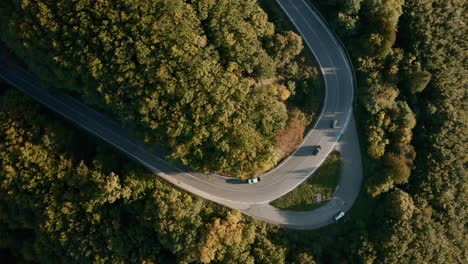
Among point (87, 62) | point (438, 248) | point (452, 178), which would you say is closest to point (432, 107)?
point (452, 178)

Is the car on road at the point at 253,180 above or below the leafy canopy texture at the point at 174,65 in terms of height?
below

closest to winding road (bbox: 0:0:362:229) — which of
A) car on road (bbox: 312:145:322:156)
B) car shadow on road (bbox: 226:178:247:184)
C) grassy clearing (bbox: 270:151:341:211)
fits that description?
car shadow on road (bbox: 226:178:247:184)

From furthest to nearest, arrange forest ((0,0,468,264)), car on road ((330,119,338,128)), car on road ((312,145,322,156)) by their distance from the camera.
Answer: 1. car on road ((330,119,338,128))
2. car on road ((312,145,322,156))
3. forest ((0,0,468,264))

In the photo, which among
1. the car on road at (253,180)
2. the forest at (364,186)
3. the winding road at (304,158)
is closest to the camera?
the forest at (364,186)

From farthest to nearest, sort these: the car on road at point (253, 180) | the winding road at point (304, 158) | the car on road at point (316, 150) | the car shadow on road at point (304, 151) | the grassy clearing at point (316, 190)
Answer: the car shadow on road at point (304, 151) → the car on road at point (316, 150) → the grassy clearing at point (316, 190) → the winding road at point (304, 158) → the car on road at point (253, 180)

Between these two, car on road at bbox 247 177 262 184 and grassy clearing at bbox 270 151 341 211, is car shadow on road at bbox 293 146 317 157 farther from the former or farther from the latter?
car on road at bbox 247 177 262 184

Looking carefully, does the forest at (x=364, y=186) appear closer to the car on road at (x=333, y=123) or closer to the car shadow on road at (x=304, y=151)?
the car on road at (x=333, y=123)

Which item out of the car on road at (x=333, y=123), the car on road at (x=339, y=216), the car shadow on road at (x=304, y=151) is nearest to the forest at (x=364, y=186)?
the car on road at (x=339, y=216)
